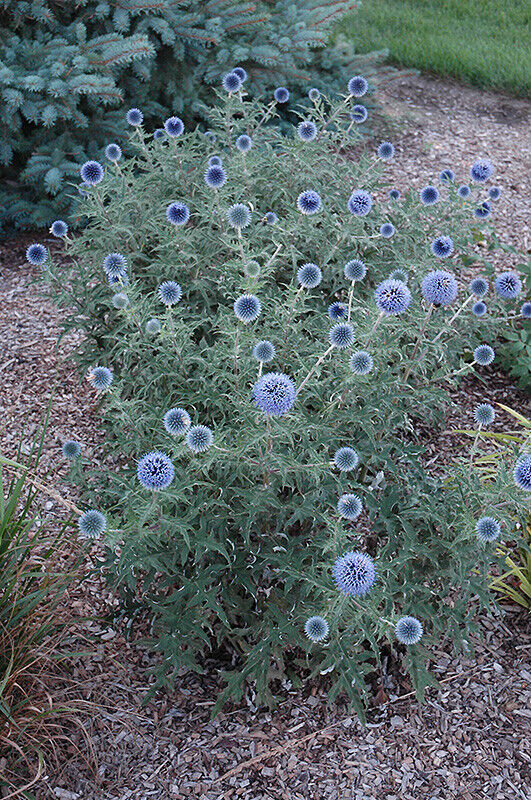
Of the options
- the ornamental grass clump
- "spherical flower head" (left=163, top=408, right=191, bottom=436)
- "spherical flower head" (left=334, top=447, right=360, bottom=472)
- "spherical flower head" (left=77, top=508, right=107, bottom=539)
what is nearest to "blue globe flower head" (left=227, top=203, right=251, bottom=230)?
the ornamental grass clump

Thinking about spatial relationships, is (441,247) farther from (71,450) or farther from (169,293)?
(71,450)

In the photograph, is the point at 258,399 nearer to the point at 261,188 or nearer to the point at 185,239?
the point at 185,239

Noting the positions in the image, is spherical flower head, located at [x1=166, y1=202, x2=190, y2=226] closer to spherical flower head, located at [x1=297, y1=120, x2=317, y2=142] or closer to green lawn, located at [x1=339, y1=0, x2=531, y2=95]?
spherical flower head, located at [x1=297, y1=120, x2=317, y2=142]

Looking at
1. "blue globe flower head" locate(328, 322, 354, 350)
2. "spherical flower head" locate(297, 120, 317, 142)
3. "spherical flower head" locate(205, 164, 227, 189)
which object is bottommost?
"blue globe flower head" locate(328, 322, 354, 350)

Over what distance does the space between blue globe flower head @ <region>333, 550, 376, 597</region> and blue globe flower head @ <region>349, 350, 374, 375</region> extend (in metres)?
0.66

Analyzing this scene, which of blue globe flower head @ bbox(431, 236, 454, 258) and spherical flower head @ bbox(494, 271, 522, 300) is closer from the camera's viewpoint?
blue globe flower head @ bbox(431, 236, 454, 258)

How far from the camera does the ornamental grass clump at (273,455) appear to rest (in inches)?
102

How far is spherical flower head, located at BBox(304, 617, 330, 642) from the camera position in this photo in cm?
255

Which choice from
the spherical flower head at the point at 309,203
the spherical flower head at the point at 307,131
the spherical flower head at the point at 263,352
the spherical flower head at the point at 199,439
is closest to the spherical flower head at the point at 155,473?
the spherical flower head at the point at 199,439

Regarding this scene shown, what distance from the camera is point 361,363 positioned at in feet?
8.69

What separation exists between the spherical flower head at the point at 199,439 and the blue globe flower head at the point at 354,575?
0.59m

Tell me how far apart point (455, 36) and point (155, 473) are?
813 centimetres

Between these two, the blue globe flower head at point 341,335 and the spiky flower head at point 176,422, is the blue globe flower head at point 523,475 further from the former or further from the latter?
the spiky flower head at point 176,422

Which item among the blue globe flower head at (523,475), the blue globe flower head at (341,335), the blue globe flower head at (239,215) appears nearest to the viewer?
the blue globe flower head at (523,475)
